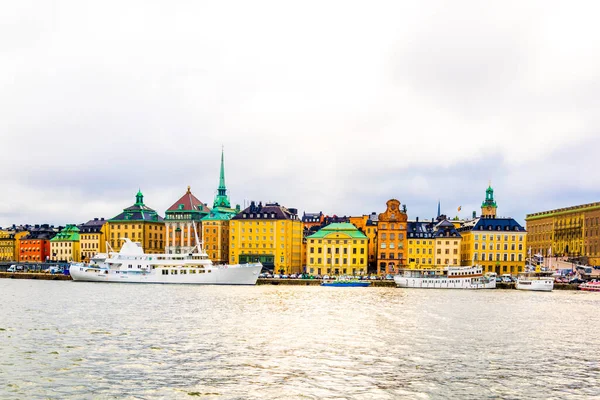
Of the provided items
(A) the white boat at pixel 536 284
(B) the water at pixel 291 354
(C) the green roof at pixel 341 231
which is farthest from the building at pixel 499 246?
(B) the water at pixel 291 354

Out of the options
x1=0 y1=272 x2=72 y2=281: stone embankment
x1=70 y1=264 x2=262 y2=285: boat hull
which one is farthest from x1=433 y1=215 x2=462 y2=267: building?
x1=0 y1=272 x2=72 y2=281: stone embankment

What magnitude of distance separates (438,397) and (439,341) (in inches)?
666

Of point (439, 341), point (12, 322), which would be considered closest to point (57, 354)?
point (12, 322)

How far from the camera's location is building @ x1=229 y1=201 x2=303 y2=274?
172 meters

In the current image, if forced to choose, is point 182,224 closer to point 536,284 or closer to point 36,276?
point 36,276

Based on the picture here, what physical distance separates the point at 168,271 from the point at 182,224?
201 feet

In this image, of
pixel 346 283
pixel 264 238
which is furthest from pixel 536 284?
pixel 264 238

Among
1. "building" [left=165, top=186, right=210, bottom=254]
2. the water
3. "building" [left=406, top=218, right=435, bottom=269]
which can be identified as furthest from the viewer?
"building" [left=165, top=186, right=210, bottom=254]

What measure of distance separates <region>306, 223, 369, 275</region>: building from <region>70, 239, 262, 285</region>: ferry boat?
35318 millimetres

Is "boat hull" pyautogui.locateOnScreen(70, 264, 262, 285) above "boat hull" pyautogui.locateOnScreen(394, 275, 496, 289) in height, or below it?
above

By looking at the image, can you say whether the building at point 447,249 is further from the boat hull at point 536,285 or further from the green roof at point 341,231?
the boat hull at point 536,285

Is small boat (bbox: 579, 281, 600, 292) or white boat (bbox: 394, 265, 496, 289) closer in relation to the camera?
small boat (bbox: 579, 281, 600, 292)

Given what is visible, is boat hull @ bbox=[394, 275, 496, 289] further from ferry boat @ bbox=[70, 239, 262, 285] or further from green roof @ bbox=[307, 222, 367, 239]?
green roof @ bbox=[307, 222, 367, 239]

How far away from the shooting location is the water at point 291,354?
31.1 meters
